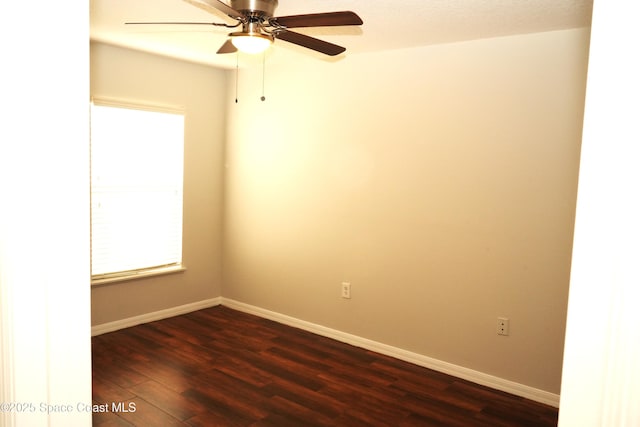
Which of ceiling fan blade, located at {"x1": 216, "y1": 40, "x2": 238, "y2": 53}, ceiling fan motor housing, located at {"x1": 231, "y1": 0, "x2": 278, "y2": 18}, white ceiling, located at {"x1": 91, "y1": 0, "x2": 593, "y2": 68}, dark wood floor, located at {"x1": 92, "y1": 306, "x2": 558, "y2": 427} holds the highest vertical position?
white ceiling, located at {"x1": 91, "y1": 0, "x2": 593, "y2": 68}

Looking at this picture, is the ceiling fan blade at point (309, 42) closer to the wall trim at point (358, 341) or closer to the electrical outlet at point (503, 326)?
the electrical outlet at point (503, 326)

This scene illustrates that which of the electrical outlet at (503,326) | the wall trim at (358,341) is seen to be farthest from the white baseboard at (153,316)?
the electrical outlet at (503,326)

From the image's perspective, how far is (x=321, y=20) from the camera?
2.08 m

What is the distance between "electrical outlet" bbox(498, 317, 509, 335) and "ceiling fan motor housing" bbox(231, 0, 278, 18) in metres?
2.44

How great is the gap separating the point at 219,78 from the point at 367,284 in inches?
99.1

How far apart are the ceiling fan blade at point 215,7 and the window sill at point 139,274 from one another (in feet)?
9.05

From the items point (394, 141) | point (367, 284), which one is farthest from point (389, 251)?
point (394, 141)

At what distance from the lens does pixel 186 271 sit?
473 centimetres

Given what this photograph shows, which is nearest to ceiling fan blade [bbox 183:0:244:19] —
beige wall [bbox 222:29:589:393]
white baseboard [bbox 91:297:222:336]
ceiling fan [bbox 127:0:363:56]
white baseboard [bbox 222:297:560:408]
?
ceiling fan [bbox 127:0:363:56]

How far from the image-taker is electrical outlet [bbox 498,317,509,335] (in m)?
3.25

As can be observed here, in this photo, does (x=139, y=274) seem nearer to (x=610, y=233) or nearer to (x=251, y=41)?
(x=251, y=41)

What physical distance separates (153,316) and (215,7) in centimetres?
327

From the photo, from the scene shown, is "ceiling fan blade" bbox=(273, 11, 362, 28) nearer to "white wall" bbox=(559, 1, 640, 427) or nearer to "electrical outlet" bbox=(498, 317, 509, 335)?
"white wall" bbox=(559, 1, 640, 427)

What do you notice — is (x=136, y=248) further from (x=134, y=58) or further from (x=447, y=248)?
(x=447, y=248)
